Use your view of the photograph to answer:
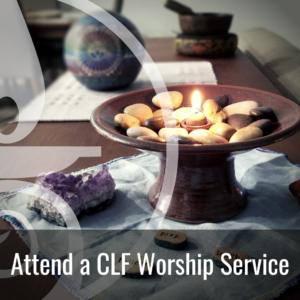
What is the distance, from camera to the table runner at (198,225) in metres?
0.28

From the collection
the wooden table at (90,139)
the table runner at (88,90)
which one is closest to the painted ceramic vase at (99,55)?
the table runner at (88,90)

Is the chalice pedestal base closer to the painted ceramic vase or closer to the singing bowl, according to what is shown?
the singing bowl

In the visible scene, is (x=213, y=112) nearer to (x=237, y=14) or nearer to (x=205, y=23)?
(x=205, y=23)

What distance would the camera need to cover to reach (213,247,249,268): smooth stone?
0.29m

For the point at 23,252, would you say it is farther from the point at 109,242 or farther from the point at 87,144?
the point at 87,144

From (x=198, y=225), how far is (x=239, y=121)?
0.37ft

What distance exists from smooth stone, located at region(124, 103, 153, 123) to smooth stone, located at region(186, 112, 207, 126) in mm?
50

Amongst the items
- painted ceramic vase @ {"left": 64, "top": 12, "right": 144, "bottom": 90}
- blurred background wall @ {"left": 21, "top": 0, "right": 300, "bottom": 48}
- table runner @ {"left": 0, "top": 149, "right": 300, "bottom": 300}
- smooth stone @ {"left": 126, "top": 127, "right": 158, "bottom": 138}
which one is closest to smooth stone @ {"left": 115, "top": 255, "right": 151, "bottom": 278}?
table runner @ {"left": 0, "top": 149, "right": 300, "bottom": 300}

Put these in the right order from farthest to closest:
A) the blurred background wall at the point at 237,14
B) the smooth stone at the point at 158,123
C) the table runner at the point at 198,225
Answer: the blurred background wall at the point at 237,14 → the smooth stone at the point at 158,123 → the table runner at the point at 198,225

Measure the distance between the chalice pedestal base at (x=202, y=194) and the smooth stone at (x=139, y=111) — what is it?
0.19ft

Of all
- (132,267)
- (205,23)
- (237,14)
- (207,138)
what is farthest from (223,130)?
(237,14)

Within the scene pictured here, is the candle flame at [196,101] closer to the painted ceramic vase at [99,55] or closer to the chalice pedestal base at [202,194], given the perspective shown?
the chalice pedestal base at [202,194]

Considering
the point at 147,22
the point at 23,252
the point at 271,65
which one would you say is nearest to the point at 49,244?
the point at 23,252

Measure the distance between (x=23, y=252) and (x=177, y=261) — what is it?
132 millimetres
